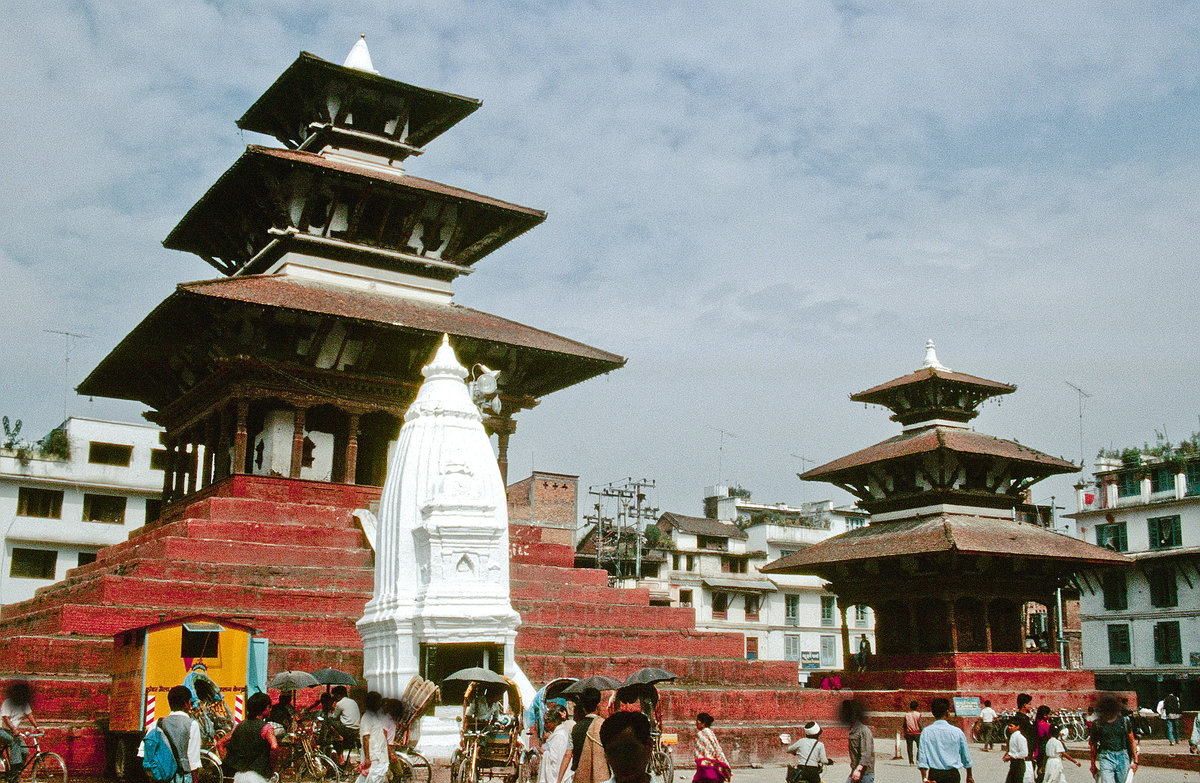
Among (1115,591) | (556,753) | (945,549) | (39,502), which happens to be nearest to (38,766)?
(556,753)

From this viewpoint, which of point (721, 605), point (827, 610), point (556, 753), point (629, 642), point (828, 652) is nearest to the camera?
point (556, 753)

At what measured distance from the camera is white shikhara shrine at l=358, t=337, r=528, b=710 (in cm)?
1448

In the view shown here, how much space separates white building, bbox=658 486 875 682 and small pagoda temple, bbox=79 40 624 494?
2651 centimetres

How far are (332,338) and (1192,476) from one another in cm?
3527

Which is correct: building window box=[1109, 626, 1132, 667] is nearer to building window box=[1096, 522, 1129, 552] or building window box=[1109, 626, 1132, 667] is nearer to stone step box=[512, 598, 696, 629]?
building window box=[1096, 522, 1129, 552]

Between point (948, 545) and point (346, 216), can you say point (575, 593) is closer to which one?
point (346, 216)

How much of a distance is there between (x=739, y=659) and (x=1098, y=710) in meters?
8.90

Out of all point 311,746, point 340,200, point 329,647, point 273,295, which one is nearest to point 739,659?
point 329,647

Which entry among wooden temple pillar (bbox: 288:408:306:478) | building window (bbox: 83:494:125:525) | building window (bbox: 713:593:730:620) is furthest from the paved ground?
building window (bbox: 713:593:730:620)

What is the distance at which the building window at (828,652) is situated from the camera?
53.5 meters

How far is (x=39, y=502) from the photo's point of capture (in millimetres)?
39125

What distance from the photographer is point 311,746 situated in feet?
43.0

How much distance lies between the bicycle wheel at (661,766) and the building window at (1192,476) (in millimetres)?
38174

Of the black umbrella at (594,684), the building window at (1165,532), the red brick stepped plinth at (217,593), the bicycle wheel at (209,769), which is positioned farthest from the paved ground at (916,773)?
the building window at (1165,532)
